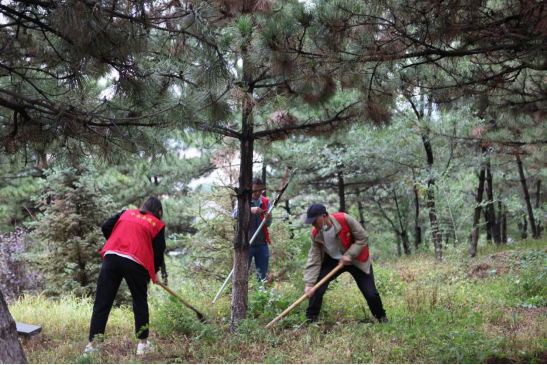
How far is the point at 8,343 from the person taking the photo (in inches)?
144

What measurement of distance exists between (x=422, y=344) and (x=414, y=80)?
2986 mm

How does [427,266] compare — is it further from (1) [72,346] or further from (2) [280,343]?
(1) [72,346]

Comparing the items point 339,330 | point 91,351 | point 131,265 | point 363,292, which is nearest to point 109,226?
point 131,265

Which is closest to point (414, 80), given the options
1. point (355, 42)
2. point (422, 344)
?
point (355, 42)

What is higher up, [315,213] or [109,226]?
[315,213]

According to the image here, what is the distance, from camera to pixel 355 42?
429 centimetres

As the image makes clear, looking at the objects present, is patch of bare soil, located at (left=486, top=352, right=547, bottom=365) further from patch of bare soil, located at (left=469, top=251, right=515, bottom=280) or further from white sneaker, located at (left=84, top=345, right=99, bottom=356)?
patch of bare soil, located at (left=469, top=251, right=515, bottom=280)

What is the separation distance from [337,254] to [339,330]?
0.87m

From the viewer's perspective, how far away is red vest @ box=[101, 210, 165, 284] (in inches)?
168

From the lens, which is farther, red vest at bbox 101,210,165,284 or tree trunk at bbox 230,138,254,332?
tree trunk at bbox 230,138,254,332

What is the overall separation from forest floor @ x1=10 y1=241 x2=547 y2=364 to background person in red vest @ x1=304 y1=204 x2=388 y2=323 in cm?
24

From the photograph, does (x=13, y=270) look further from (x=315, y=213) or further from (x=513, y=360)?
(x=513, y=360)

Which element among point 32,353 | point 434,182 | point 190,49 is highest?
point 190,49

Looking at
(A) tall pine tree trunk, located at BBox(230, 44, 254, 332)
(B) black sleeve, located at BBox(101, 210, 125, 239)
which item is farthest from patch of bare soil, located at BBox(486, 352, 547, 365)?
(B) black sleeve, located at BBox(101, 210, 125, 239)
